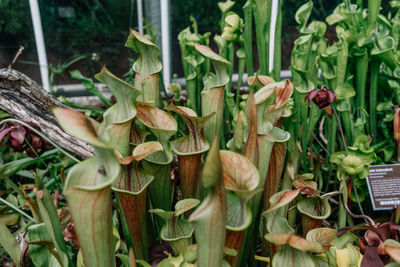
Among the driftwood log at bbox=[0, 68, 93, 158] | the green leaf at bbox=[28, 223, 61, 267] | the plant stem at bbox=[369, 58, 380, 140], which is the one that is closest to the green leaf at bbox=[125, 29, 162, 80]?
the driftwood log at bbox=[0, 68, 93, 158]

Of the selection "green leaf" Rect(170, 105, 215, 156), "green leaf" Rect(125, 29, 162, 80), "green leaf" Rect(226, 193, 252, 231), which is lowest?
"green leaf" Rect(226, 193, 252, 231)

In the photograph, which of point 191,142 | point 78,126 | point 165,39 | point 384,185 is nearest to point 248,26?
point 191,142

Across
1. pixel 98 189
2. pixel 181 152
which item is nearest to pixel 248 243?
pixel 181 152

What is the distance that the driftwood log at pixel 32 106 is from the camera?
746 mm

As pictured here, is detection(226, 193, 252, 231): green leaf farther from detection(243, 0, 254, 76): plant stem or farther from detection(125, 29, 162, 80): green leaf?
detection(243, 0, 254, 76): plant stem

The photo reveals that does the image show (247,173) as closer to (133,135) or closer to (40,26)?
(133,135)

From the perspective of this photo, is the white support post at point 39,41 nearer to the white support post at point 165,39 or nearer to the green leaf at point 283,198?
the white support post at point 165,39

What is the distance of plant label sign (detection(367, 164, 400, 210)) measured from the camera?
76 centimetres

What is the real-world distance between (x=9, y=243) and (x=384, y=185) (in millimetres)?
793

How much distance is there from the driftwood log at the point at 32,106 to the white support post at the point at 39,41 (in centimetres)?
97

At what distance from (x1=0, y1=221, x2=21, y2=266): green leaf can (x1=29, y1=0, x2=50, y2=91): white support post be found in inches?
46.9

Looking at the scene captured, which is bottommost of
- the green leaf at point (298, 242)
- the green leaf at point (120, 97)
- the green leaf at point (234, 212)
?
the green leaf at point (298, 242)

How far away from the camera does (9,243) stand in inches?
24.8

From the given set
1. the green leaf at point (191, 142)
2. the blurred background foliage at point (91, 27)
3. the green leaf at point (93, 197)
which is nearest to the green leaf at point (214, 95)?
the green leaf at point (191, 142)
